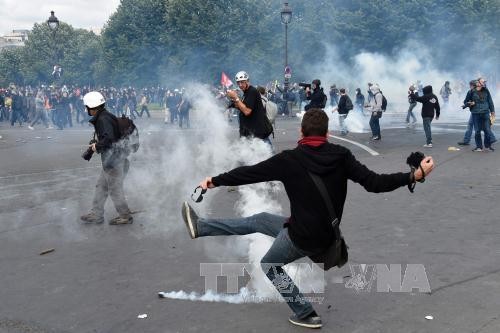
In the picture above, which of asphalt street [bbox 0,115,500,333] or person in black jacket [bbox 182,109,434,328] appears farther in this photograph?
asphalt street [bbox 0,115,500,333]

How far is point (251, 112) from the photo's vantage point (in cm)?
866

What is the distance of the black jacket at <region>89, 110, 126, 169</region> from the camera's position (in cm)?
729

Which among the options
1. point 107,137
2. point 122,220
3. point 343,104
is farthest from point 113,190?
point 343,104

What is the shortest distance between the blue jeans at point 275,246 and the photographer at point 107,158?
3.37 metres

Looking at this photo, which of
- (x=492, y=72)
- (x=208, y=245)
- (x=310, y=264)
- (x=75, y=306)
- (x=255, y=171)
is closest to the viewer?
(x=255, y=171)

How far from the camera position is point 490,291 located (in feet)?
15.3

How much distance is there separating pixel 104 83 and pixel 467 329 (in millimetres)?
64441

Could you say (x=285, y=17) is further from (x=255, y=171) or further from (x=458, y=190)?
(x=255, y=171)

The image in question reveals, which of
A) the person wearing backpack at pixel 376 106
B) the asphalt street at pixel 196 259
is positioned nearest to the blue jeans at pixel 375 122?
the person wearing backpack at pixel 376 106

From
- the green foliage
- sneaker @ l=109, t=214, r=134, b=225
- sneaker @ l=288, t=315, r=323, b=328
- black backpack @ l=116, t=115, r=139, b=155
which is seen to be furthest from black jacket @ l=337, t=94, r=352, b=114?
the green foliage

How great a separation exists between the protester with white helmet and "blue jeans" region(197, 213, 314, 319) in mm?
4226

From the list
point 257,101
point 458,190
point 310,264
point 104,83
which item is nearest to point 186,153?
point 257,101

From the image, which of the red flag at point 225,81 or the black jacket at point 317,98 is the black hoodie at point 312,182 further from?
the red flag at point 225,81

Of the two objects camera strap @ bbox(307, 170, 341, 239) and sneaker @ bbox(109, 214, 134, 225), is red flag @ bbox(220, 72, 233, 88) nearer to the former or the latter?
sneaker @ bbox(109, 214, 134, 225)
